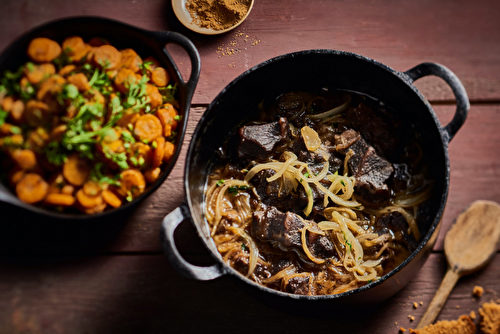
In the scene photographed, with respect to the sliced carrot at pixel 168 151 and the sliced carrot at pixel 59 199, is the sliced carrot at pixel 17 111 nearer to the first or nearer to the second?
the sliced carrot at pixel 59 199

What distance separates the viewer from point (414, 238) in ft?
7.00

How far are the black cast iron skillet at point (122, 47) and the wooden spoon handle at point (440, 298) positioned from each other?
1793mm

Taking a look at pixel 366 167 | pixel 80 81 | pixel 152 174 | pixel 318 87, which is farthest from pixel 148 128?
pixel 366 167

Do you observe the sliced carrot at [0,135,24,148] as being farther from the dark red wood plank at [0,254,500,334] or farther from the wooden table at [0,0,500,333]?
the dark red wood plank at [0,254,500,334]

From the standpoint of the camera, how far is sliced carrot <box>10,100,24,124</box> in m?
1.74

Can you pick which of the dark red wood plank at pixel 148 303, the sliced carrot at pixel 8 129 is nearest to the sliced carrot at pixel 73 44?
the sliced carrot at pixel 8 129

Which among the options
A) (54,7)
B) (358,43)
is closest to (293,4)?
(358,43)

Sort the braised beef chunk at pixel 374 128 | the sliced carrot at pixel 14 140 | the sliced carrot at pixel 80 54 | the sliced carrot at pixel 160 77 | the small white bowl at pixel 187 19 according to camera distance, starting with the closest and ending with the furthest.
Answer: the sliced carrot at pixel 14 140 → the sliced carrot at pixel 80 54 → the sliced carrot at pixel 160 77 → the braised beef chunk at pixel 374 128 → the small white bowl at pixel 187 19

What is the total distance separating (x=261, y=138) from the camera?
2.16 meters

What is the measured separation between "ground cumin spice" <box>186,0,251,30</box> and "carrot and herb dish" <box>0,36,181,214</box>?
23.9 inches

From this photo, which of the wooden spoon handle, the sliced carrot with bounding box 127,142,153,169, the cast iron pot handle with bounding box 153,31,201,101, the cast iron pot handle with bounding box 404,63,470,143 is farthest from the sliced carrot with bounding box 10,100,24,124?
the wooden spoon handle

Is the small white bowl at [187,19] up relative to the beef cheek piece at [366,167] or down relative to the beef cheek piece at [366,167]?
up

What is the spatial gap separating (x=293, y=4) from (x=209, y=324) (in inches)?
87.0

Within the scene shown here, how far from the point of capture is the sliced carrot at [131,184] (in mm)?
1934
